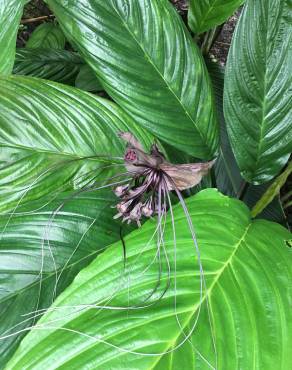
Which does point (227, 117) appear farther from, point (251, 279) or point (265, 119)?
point (251, 279)

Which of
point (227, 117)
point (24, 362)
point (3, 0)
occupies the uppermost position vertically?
point (3, 0)

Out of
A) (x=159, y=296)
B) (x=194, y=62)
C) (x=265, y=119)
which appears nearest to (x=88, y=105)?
(x=194, y=62)

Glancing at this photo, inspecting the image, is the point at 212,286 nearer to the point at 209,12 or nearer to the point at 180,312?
the point at 180,312

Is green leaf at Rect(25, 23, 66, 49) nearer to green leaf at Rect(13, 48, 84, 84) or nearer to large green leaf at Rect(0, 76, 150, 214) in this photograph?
green leaf at Rect(13, 48, 84, 84)

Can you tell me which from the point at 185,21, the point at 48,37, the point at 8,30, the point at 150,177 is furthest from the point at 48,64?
the point at 150,177

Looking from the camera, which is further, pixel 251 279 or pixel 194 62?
pixel 194 62

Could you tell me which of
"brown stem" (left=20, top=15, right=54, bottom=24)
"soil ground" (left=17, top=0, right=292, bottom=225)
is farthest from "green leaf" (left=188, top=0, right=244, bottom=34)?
Answer: "brown stem" (left=20, top=15, right=54, bottom=24)

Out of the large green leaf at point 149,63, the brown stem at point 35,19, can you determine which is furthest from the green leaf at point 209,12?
the brown stem at point 35,19
